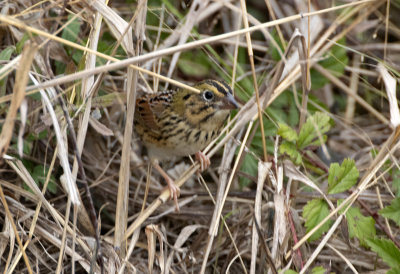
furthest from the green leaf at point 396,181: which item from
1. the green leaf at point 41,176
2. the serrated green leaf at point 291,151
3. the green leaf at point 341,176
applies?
the green leaf at point 41,176

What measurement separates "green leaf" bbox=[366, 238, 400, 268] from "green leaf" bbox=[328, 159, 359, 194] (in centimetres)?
23

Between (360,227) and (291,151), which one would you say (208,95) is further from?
(360,227)

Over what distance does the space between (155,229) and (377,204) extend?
1.07 meters

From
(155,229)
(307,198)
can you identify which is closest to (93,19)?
(155,229)

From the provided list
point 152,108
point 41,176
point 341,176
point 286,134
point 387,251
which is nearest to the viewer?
point 387,251

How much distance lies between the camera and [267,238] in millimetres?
2619

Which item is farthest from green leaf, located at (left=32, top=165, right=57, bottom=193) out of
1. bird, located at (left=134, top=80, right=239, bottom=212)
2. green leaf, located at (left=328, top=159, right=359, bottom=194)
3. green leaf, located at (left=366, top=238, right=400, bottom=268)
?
green leaf, located at (left=366, top=238, right=400, bottom=268)

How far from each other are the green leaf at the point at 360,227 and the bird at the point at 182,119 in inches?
25.9

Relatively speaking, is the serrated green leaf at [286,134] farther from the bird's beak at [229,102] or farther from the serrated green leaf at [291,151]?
the bird's beak at [229,102]

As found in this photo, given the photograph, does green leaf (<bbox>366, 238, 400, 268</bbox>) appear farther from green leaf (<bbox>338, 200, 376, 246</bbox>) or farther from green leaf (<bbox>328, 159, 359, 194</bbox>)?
green leaf (<bbox>328, 159, 359, 194</bbox>)

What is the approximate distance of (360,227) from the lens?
2367 mm

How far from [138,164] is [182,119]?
0.58 meters

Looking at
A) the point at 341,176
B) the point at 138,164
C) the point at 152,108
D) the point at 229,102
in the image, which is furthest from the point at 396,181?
the point at 138,164

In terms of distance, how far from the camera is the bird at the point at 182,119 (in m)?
2.68
